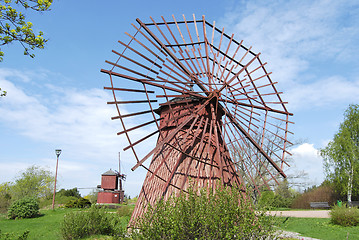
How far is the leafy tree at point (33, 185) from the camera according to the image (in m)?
35.0

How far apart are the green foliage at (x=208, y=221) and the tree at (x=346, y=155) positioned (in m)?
26.1

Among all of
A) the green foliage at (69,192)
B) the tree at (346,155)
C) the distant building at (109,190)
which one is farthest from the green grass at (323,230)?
the green foliage at (69,192)

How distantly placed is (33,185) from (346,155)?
113 feet

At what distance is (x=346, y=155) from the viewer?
28547mm

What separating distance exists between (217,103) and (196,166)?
187 cm

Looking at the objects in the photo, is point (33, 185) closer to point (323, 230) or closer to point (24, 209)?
point (24, 209)

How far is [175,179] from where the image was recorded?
7727mm

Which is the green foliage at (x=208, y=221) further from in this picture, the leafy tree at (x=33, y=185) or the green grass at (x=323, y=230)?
the leafy tree at (x=33, y=185)

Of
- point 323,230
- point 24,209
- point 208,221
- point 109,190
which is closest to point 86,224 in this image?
point 208,221

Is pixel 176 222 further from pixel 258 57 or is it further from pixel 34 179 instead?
pixel 34 179

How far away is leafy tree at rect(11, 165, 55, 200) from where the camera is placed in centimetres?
3503

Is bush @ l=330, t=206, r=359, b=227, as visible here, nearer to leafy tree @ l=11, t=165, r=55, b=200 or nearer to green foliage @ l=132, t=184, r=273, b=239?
green foliage @ l=132, t=184, r=273, b=239

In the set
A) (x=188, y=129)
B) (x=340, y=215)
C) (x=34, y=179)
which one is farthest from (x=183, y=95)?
(x=34, y=179)

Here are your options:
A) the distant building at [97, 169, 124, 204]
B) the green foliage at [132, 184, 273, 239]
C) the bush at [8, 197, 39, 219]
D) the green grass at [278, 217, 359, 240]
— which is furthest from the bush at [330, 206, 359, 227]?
the distant building at [97, 169, 124, 204]
